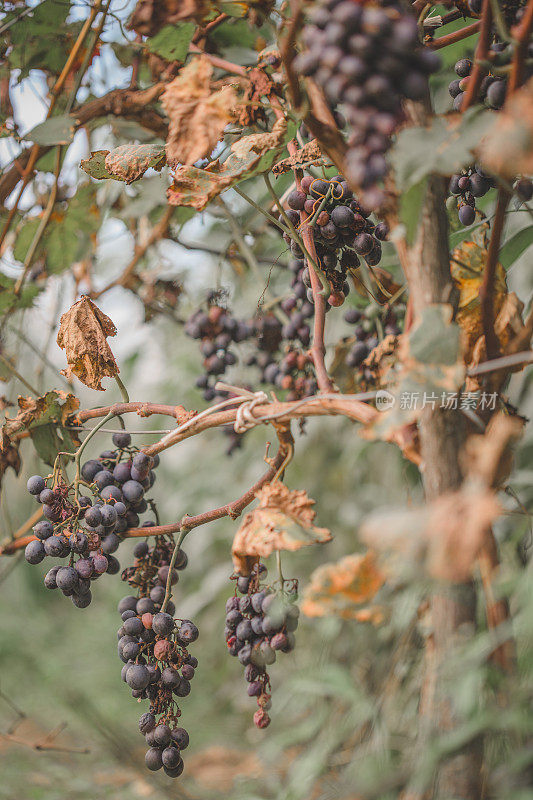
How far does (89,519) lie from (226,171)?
37 cm

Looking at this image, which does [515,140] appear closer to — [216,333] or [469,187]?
[469,187]

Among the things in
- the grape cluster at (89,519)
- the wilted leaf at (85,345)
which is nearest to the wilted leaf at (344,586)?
the grape cluster at (89,519)

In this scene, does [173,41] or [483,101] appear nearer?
[483,101]

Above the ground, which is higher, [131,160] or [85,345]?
[131,160]

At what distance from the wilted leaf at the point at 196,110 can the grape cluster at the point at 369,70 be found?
148 mm

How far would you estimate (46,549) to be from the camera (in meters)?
0.64

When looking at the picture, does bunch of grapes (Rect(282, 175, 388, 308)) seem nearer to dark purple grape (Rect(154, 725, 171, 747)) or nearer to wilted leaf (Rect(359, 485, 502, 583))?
wilted leaf (Rect(359, 485, 502, 583))

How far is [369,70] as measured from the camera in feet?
1.29

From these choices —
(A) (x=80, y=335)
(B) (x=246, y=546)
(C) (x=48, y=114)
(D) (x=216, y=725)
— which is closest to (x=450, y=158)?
(B) (x=246, y=546)

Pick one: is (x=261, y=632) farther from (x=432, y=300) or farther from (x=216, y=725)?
(x=216, y=725)

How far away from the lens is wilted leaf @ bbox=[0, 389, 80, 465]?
747mm

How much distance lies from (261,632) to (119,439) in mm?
262

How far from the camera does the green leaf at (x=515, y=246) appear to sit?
2.56 ft

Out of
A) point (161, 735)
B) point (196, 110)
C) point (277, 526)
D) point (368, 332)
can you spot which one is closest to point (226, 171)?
point (196, 110)
